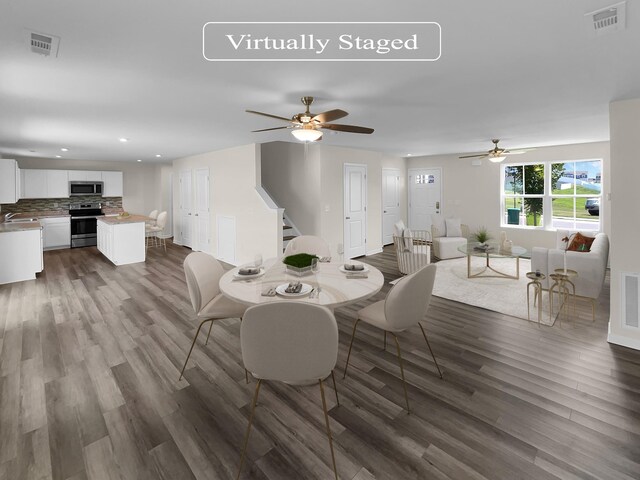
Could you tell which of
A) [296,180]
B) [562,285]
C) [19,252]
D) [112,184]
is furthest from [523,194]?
[112,184]

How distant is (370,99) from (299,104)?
0.72 metres

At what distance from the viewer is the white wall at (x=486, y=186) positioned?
20.5 feet

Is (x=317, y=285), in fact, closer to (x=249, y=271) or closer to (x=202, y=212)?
(x=249, y=271)

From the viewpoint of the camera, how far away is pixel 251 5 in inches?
62.1

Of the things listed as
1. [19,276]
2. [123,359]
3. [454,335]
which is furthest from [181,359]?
[19,276]

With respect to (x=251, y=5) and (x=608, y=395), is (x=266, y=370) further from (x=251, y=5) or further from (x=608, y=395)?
(x=608, y=395)

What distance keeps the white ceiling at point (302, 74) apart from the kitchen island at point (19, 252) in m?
1.66

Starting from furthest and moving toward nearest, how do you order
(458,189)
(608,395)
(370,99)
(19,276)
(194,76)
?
(458,189)
(19,276)
(370,99)
(194,76)
(608,395)

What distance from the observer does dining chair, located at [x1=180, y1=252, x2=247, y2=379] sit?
8.07 feet

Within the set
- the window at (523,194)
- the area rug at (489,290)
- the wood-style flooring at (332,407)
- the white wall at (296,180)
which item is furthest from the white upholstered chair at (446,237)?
the wood-style flooring at (332,407)

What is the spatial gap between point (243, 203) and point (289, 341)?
4879 mm

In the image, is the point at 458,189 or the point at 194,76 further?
the point at 458,189

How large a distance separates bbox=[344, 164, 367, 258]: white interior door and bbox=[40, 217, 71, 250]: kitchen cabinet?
7193mm

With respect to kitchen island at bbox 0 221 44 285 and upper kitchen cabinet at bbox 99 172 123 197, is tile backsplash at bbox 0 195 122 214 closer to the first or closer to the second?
upper kitchen cabinet at bbox 99 172 123 197
